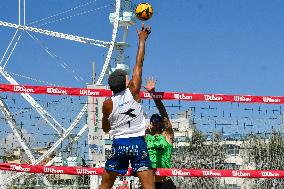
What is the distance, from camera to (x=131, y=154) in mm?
6176

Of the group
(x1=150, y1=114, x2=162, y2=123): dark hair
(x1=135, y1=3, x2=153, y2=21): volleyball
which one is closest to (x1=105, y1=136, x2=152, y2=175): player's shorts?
(x1=150, y1=114, x2=162, y2=123): dark hair

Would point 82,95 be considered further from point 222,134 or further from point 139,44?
point 222,134

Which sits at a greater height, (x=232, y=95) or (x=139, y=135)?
(x=232, y=95)

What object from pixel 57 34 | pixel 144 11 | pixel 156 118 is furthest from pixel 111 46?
pixel 144 11

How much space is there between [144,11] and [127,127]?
2.30 meters

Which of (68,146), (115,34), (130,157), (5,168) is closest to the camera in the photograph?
(130,157)

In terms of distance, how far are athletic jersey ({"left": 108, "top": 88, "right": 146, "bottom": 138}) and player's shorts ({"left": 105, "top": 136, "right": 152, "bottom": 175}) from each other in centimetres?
6

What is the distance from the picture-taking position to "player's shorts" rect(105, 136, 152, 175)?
20.3 feet

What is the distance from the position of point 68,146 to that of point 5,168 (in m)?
4.26

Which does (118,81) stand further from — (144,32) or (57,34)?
(57,34)

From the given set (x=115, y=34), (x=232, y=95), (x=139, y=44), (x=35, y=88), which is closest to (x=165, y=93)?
(x=232, y=95)

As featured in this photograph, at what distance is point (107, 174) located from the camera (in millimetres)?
6340

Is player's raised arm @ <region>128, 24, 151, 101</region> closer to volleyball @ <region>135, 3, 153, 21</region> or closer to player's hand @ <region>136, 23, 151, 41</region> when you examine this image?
player's hand @ <region>136, 23, 151, 41</region>

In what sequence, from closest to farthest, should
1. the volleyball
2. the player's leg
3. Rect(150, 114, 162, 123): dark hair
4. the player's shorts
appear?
the player's shorts, the player's leg, the volleyball, Rect(150, 114, 162, 123): dark hair
